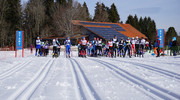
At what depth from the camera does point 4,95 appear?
4648 millimetres

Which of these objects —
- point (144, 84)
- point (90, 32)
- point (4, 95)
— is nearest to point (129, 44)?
point (144, 84)

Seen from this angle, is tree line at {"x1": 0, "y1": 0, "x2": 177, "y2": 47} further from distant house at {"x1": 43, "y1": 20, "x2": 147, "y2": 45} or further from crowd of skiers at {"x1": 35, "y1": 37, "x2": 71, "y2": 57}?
crowd of skiers at {"x1": 35, "y1": 37, "x2": 71, "y2": 57}

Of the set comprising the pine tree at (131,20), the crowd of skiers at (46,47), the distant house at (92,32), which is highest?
the pine tree at (131,20)

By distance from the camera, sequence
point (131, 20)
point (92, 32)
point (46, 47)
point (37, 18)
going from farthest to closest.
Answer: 1. point (131, 20)
2. point (37, 18)
3. point (92, 32)
4. point (46, 47)

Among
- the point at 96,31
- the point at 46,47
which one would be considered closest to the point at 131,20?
the point at 96,31

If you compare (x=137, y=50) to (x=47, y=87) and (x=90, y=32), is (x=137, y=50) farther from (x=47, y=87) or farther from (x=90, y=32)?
(x=90, y=32)

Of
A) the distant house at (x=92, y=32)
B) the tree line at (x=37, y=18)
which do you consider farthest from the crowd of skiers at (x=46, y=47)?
the tree line at (x=37, y=18)

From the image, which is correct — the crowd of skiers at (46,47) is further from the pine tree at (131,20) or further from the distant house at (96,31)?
the pine tree at (131,20)

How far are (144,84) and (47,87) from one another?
2760 millimetres

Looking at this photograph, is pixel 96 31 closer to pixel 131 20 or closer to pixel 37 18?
pixel 37 18

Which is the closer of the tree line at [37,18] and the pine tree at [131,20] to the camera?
the tree line at [37,18]

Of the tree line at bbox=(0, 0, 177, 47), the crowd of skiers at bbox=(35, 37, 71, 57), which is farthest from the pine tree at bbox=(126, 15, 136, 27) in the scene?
the crowd of skiers at bbox=(35, 37, 71, 57)

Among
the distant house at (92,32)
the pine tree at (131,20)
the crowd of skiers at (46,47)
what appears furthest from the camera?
the pine tree at (131,20)

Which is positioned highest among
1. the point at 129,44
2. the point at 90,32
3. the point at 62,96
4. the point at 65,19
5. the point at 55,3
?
the point at 55,3
